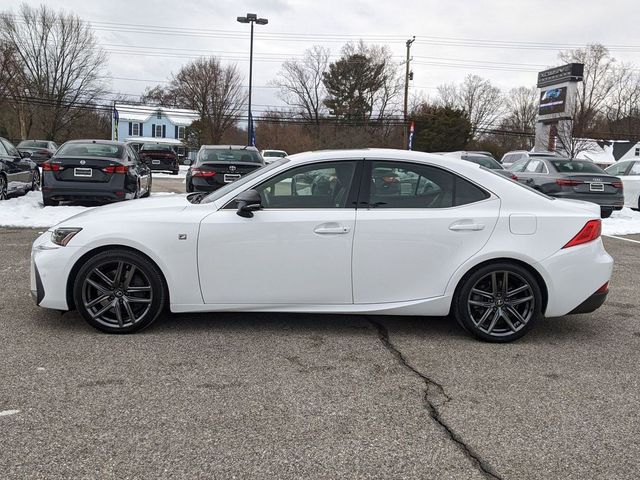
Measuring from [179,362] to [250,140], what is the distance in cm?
3165

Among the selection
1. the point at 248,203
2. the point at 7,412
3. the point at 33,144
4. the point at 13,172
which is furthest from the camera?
the point at 33,144

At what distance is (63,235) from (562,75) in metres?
39.4

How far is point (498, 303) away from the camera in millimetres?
4535

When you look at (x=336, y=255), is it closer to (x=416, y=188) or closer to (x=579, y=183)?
(x=416, y=188)

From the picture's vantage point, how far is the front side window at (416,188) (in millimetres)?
4582

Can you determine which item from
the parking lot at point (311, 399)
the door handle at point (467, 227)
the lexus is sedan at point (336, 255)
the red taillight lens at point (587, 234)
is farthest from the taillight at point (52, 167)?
the red taillight lens at point (587, 234)

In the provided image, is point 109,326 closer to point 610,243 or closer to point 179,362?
point 179,362

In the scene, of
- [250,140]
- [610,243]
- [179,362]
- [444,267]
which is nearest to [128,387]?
[179,362]

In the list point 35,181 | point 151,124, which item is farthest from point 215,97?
point 35,181

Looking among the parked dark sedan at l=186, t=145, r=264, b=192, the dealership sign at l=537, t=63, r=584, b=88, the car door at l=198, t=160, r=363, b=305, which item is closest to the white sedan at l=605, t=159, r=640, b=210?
the parked dark sedan at l=186, t=145, r=264, b=192

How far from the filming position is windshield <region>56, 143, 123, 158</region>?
11.2m

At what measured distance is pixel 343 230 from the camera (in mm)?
4430

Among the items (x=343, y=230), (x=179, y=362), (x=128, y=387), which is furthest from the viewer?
(x=343, y=230)

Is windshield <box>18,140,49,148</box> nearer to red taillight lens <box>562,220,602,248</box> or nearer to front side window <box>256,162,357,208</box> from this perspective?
front side window <box>256,162,357,208</box>
